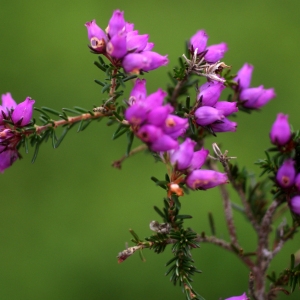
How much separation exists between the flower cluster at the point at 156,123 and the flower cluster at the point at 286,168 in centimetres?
19

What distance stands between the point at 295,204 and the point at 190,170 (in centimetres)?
19

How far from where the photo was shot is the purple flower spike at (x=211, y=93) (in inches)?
30.5

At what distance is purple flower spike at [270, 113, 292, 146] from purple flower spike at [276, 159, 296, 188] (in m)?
0.04

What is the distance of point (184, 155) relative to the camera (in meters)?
0.73

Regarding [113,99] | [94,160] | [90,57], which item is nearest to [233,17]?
[90,57]

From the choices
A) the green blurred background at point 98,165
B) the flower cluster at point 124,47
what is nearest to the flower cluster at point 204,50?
the flower cluster at point 124,47

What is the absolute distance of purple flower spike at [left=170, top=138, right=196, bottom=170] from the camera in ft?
2.37

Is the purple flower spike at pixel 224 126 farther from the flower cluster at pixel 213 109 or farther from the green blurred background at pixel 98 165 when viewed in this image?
the green blurred background at pixel 98 165

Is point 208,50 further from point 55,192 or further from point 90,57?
point 90,57

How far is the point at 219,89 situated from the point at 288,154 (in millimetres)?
163

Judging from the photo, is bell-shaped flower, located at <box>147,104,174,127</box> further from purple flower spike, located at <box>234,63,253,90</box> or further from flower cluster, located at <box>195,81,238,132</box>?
purple flower spike, located at <box>234,63,253,90</box>

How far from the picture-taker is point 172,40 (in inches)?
107

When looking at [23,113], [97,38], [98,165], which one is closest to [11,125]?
[23,113]

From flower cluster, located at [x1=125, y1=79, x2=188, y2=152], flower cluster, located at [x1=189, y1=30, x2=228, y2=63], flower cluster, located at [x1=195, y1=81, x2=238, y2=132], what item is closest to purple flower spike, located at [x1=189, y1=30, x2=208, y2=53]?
flower cluster, located at [x1=189, y1=30, x2=228, y2=63]
